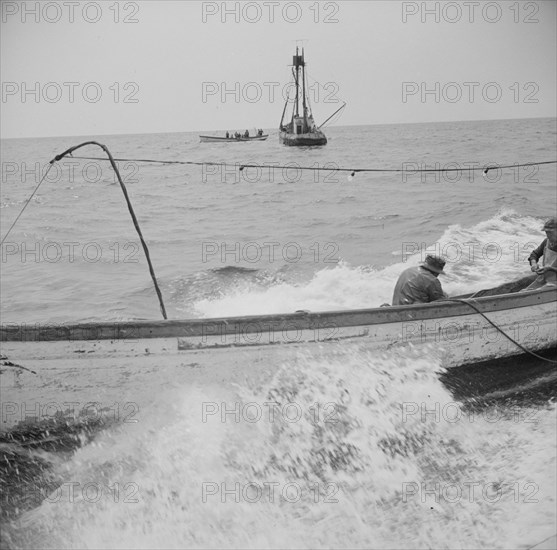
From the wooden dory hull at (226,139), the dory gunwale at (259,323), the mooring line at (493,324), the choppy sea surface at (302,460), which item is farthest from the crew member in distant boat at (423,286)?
the wooden dory hull at (226,139)

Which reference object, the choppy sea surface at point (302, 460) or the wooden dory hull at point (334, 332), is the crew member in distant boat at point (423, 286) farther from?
the choppy sea surface at point (302, 460)

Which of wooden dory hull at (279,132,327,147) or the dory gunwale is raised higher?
wooden dory hull at (279,132,327,147)

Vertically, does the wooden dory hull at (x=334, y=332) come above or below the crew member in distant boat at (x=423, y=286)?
below

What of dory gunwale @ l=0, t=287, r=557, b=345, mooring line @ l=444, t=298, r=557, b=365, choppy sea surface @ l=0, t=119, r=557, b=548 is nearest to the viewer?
choppy sea surface @ l=0, t=119, r=557, b=548

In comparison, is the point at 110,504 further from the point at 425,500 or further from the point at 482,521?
the point at 482,521

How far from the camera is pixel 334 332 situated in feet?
19.6

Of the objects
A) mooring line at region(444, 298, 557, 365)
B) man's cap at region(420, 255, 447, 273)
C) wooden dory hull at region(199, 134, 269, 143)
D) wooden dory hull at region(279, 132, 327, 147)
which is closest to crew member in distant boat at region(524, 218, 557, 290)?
mooring line at region(444, 298, 557, 365)

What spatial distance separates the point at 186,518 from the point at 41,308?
329 inches

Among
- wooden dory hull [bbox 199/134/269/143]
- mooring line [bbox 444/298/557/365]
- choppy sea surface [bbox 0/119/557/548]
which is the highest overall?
wooden dory hull [bbox 199/134/269/143]

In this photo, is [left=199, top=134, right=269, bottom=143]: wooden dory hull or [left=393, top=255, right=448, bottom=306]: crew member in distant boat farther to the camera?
[left=199, top=134, right=269, bottom=143]: wooden dory hull

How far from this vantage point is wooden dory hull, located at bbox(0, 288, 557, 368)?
5.48 metres

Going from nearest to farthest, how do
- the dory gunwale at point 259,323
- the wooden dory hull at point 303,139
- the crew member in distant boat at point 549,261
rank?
the dory gunwale at point 259,323 < the crew member in distant boat at point 549,261 < the wooden dory hull at point 303,139

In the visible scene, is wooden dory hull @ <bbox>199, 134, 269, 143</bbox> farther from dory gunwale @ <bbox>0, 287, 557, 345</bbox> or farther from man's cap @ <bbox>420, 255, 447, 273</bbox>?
dory gunwale @ <bbox>0, 287, 557, 345</bbox>

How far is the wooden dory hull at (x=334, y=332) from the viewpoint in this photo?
5480mm
